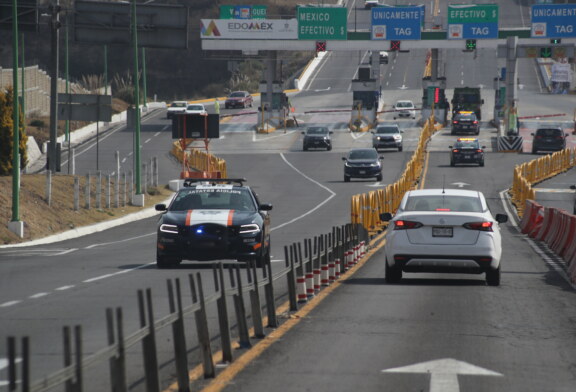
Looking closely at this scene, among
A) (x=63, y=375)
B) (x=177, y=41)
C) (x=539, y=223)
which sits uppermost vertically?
(x=177, y=41)

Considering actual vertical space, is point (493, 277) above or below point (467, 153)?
above

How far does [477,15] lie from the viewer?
9025 centimetres

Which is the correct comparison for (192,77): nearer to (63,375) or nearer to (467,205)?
(467,205)

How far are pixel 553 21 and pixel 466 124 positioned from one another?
10.2m

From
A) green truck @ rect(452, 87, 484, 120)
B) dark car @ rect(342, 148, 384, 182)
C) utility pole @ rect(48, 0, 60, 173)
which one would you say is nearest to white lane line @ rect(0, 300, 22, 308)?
utility pole @ rect(48, 0, 60, 173)

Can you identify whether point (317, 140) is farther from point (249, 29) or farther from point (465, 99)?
point (465, 99)

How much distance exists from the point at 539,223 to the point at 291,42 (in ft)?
185

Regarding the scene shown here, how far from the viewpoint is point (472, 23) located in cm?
9050

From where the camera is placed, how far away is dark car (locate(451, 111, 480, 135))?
8738 centimetres

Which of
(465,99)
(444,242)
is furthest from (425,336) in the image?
(465,99)

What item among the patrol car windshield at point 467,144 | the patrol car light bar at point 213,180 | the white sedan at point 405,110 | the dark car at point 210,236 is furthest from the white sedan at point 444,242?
the white sedan at point 405,110

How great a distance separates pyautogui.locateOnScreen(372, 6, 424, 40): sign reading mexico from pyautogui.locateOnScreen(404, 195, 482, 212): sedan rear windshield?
72.3 meters

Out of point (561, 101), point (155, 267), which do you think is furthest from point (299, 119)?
point (155, 267)

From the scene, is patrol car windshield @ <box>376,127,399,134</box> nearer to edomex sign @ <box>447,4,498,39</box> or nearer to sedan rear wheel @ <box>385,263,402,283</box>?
edomex sign @ <box>447,4,498,39</box>
